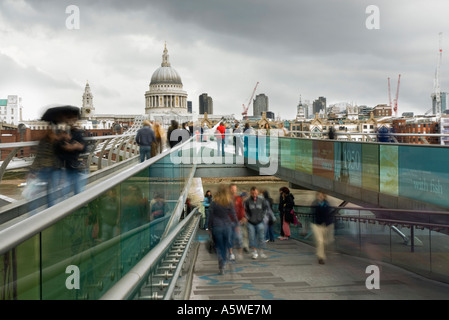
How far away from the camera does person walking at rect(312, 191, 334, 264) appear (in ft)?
34.9

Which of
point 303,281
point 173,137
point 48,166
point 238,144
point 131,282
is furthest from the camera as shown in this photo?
point 238,144

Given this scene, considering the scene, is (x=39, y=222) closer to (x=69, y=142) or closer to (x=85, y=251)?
(x=85, y=251)

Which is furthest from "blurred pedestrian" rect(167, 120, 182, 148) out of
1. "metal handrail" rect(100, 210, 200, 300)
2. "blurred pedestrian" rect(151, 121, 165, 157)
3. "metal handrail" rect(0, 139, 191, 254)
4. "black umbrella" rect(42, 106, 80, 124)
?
"metal handrail" rect(0, 139, 191, 254)

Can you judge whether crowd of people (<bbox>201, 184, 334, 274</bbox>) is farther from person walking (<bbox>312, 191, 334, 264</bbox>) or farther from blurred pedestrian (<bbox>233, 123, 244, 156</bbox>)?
blurred pedestrian (<bbox>233, 123, 244, 156</bbox>)

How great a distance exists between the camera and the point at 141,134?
1135cm

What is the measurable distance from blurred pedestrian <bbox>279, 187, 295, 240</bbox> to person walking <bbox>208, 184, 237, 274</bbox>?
14.7ft

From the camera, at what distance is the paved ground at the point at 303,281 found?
7602 mm

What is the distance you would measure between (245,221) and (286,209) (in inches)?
134

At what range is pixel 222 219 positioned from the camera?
8.96 metres

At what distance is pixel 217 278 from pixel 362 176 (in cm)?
469

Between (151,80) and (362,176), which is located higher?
(151,80)
